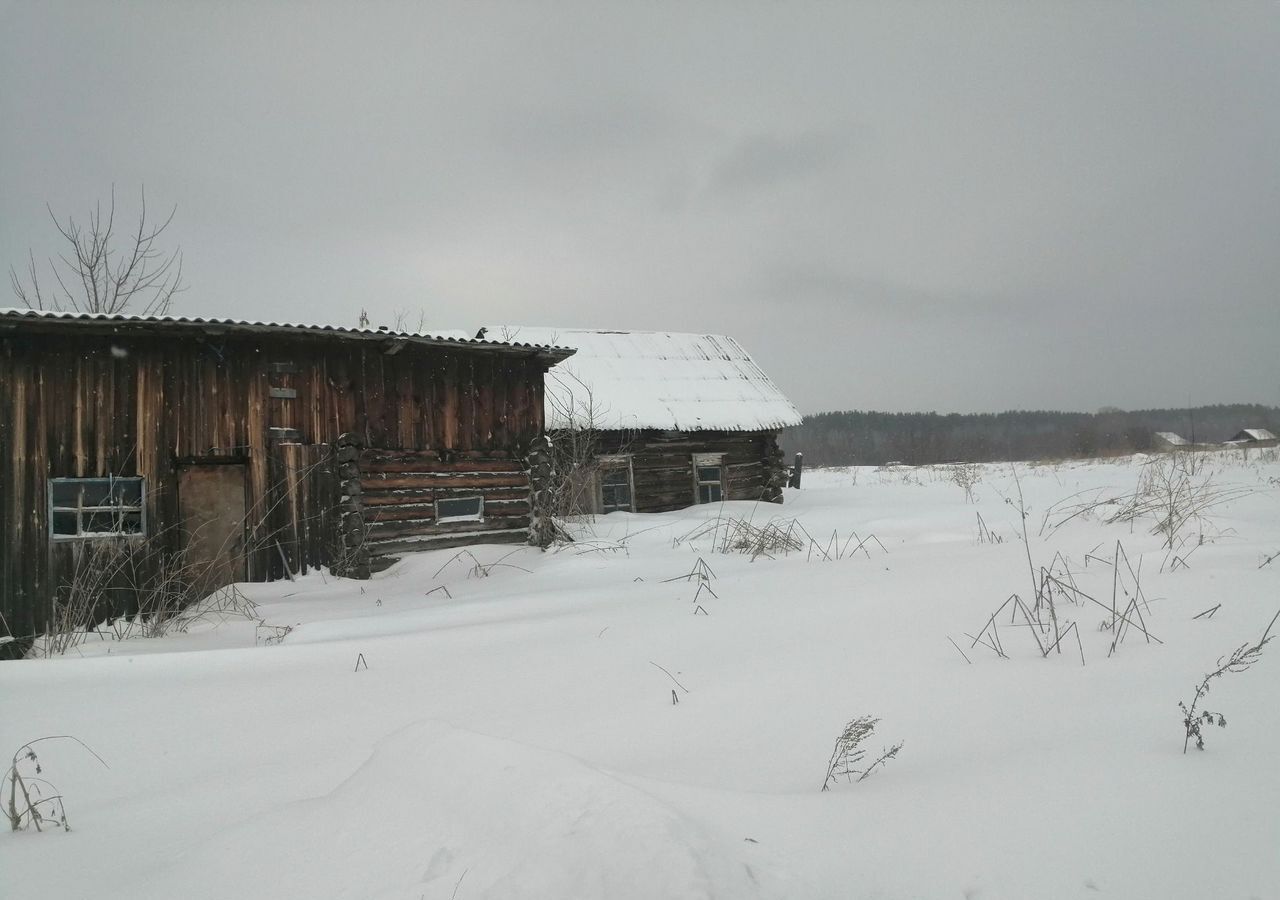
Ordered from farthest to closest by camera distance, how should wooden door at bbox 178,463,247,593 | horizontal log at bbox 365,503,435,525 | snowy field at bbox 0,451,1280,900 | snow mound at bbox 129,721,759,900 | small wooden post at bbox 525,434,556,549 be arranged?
small wooden post at bbox 525,434,556,549 → horizontal log at bbox 365,503,435,525 → wooden door at bbox 178,463,247,593 → snowy field at bbox 0,451,1280,900 → snow mound at bbox 129,721,759,900

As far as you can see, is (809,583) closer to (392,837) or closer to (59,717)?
(392,837)

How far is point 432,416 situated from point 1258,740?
9452mm

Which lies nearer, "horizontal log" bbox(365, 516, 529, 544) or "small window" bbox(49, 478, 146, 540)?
"small window" bbox(49, 478, 146, 540)

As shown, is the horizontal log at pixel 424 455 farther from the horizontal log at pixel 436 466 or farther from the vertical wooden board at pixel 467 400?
the vertical wooden board at pixel 467 400

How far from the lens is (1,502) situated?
7.44 metres

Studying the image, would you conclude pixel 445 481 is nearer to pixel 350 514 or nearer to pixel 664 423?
pixel 350 514

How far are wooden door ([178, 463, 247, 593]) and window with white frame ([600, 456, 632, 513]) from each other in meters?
8.86

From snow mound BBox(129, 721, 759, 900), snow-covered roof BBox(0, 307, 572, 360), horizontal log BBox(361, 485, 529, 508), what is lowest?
snow mound BBox(129, 721, 759, 900)

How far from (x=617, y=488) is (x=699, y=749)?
14412 millimetres

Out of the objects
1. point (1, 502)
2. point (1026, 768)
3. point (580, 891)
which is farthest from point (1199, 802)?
point (1, 502)

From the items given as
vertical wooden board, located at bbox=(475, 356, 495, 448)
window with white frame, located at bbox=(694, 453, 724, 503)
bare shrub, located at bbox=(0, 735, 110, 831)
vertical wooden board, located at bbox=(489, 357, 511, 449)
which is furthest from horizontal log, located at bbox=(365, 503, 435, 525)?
window with white frame, located at bbox=(694, 453, 724, 503)

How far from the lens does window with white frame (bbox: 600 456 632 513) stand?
16.3 metres

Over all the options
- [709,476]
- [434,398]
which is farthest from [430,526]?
[709,476]

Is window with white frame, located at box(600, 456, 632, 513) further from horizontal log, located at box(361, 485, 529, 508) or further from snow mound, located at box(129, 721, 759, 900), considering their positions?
snow mound, located at box(129, 721, 759, 900)
